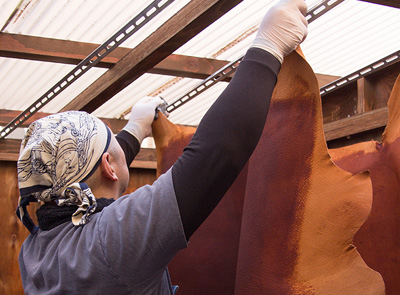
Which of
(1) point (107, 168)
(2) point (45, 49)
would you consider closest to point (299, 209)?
(1) point (107, 168)

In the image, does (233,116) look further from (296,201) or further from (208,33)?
(208,33)

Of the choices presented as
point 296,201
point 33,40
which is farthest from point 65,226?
point 33,40

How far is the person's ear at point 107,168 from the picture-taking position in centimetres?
104

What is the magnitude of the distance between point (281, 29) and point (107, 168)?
1.43 ft

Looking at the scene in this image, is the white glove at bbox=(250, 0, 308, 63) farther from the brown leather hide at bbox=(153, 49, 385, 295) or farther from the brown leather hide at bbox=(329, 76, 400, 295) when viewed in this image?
the brown leather hide at bbox=(329, 76, 400, 295)

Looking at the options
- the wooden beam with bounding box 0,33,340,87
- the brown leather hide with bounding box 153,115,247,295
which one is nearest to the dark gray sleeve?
the brown leather hide with bounding box 153,115,247,295

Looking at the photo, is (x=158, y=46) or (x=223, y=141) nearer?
(x=223, y=141)

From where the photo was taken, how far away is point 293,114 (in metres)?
1.05

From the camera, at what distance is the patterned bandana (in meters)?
1.01

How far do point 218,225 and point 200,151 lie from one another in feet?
1.84

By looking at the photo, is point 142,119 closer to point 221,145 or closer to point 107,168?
point 107,168

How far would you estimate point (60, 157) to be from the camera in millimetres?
1011

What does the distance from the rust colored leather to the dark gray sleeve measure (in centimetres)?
21

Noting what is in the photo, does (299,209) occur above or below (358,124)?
above
